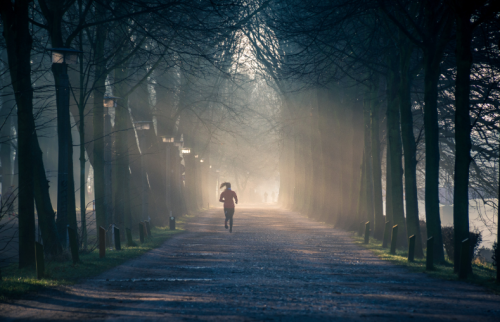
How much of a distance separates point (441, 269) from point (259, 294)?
5.02 m

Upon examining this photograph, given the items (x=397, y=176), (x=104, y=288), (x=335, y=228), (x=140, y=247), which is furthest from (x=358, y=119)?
(x=104, y=288)

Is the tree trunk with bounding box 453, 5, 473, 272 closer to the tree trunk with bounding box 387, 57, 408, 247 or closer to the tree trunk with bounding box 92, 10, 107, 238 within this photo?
the tree trunk with bounding box 387, 57, 408, 247

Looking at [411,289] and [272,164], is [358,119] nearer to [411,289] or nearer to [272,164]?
[411,289]

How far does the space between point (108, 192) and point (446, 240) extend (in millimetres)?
10279

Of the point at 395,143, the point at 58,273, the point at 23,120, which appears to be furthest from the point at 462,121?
the point at 23,120

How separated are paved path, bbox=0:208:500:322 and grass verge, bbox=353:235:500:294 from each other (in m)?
0.34

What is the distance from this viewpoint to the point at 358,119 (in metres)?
22.2

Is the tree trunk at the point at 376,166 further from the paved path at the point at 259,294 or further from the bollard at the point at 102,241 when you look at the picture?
the bollard at the point at 102,241

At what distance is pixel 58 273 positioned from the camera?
9.18m

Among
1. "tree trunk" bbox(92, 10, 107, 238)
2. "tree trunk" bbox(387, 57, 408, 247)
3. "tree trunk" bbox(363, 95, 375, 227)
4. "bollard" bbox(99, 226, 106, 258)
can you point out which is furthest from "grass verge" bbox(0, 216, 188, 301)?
"tree trunk" bbox(363, 95, 375, 227)

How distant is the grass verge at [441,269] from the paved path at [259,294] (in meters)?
0.34

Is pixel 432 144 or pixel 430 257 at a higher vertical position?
pixel 432 144

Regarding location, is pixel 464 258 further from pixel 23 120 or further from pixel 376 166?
pixel 376 166

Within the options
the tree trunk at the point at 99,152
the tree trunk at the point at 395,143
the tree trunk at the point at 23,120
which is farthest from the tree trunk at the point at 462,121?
the tree trunk at the point at 99,152
